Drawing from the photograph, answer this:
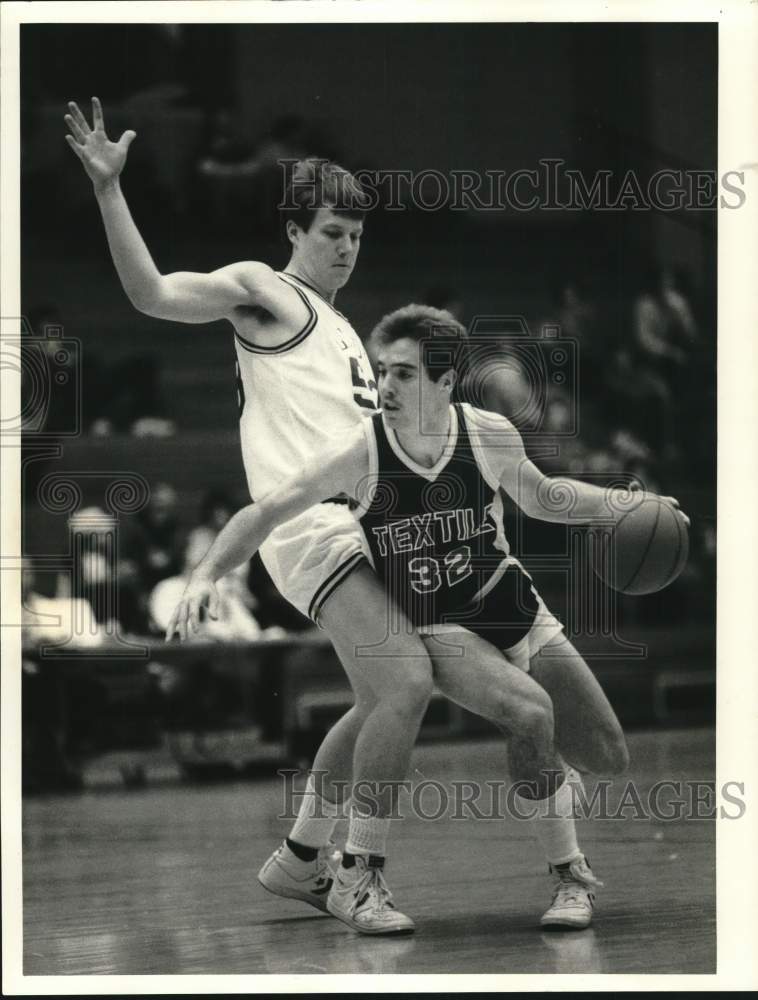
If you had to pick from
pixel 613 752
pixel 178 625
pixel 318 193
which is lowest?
pixel 613 752

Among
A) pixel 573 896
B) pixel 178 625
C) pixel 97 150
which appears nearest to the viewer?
pixel 97 150

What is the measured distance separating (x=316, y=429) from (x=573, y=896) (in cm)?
184

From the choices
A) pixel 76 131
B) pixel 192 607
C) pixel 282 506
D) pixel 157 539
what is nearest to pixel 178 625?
pixel 192 607

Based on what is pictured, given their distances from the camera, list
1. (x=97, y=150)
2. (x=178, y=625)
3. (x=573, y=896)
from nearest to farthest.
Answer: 1. (x=97, y=150)
2. (x=573, y=896)
3. (x=178, y=625)

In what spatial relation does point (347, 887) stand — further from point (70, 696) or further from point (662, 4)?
point (662, 4)

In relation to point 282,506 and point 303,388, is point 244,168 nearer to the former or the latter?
point 303,388

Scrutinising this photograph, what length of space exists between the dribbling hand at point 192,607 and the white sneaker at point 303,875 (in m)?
0.84

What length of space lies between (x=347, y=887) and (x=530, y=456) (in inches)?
63.8

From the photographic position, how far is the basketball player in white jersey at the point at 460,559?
5609 mm

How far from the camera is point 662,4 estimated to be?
573 centimetres

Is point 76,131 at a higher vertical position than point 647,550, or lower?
higher

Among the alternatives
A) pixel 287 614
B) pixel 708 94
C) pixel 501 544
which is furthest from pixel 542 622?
pixel 708 94

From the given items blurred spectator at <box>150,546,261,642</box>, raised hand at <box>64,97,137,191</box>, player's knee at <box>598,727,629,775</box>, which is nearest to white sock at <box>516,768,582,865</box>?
player's knee at <box>598,727,629,775</box>

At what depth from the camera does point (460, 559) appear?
566 cm
